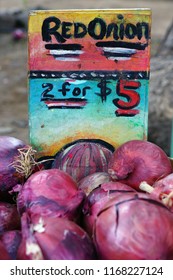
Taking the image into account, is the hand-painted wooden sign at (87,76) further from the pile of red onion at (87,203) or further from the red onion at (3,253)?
the red onion at (3,253)

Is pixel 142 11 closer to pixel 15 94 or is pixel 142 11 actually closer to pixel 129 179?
pixel 129 179

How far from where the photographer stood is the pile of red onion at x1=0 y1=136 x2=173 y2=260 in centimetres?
117

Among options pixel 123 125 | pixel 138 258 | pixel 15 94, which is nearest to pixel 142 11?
pixel 123 125

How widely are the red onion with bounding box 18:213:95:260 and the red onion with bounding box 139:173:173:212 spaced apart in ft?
0.80

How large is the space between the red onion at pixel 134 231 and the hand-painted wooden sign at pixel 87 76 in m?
0.60

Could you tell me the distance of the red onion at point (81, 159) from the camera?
180 cm

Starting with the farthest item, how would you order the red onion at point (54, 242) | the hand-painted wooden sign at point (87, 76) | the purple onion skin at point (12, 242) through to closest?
1. the hand-painted wooden sign at point (87, 76)
2. the purple onion skin at point (12, 242)
3. the red onion at point (54, 242)

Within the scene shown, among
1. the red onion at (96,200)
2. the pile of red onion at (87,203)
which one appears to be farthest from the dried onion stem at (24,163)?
the red onion at (96,200)

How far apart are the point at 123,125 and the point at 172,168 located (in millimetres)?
233

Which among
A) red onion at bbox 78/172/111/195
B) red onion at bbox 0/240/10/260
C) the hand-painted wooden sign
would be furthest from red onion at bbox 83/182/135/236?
the hand-painted wooden sign

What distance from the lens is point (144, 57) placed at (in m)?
1.75

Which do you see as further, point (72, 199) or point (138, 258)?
point (72, 199)

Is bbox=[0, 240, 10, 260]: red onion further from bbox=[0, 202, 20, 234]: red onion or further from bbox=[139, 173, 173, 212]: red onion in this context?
bbox=[139, 173, 173, 212]: red onion
